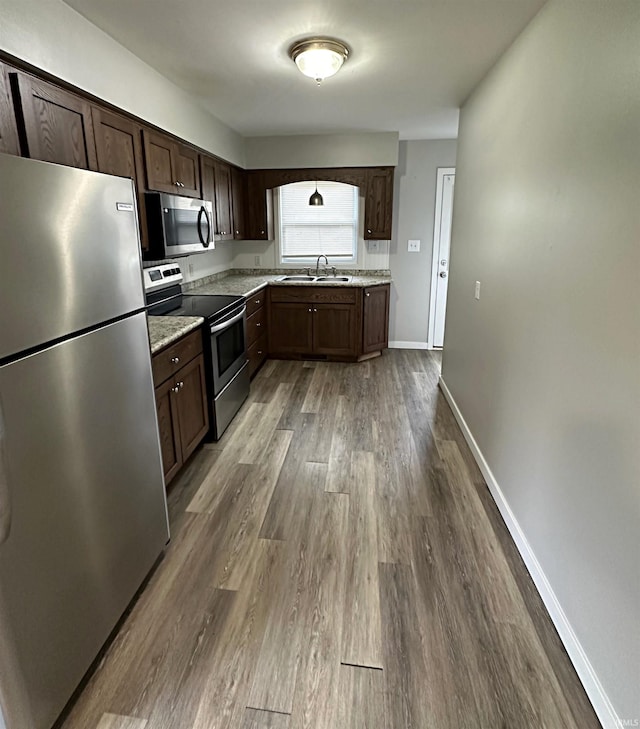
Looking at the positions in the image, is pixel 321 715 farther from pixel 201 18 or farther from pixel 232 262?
pixel 232 262

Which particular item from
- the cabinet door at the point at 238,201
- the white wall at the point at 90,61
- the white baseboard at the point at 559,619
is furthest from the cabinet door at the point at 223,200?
the white baseboard at the point at 559,619

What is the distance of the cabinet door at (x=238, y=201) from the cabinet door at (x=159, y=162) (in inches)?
59.1

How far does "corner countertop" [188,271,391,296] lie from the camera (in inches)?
161

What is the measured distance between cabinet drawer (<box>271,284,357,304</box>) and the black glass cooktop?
1142 mm

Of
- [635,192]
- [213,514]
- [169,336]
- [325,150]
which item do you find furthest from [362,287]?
[635,192]

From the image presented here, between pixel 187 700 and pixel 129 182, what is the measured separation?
181 centimetres

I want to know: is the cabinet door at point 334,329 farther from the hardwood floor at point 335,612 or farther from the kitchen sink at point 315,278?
the hardwood floor at point 335,612

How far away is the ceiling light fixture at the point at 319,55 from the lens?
Result: 7.75ft

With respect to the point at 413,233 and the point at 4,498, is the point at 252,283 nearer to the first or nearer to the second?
the point at 413,233

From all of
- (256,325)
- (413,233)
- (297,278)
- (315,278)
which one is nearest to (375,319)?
(315,278)

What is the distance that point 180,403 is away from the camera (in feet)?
8.46

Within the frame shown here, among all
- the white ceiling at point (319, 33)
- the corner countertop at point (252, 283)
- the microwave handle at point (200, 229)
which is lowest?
the corner countertop at point (252, 283)

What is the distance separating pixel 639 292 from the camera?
122 cm

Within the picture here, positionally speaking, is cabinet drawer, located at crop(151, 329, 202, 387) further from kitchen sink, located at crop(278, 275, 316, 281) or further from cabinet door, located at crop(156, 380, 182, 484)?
kitchen sink, located at crop(278, 275, 316, 281)
